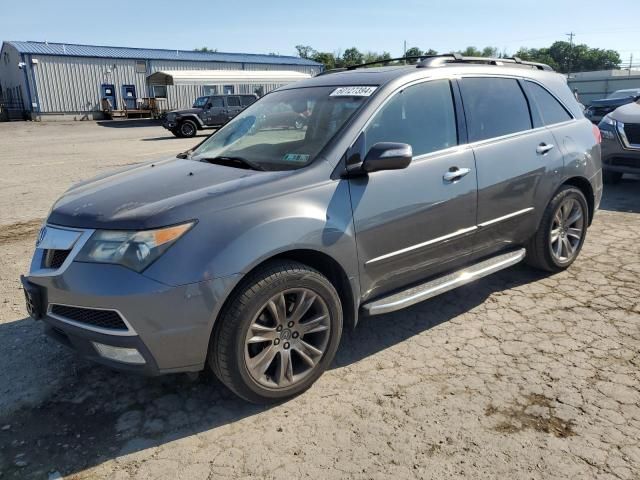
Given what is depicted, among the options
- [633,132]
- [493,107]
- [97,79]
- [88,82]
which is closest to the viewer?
[493,107]

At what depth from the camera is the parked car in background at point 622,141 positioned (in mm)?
7988

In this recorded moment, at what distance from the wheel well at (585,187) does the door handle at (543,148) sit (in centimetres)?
45

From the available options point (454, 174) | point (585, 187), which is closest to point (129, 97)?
point (585, 187)

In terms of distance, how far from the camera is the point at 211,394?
3129 millimetres

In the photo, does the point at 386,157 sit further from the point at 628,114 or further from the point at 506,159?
the point at 628,114

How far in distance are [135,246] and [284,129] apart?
4.95 feet

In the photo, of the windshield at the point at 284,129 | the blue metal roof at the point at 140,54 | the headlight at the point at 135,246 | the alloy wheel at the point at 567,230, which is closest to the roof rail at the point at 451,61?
the windshield at the point at 284,129

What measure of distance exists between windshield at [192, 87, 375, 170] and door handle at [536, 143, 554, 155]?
1.70 m

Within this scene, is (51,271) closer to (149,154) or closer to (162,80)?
(149,154)

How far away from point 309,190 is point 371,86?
991 mm

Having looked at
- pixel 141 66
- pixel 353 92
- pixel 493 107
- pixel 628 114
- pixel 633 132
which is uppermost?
pixel 141 66

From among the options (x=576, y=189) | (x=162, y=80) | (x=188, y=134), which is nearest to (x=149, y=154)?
(x=188, y=134)

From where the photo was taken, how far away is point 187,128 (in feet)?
77.8

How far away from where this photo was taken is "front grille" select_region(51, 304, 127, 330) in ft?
8.45
